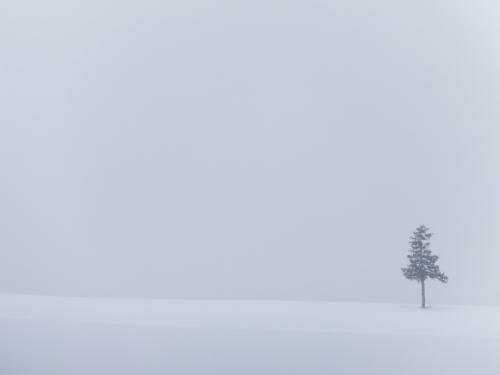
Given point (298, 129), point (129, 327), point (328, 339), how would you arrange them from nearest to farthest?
point (328, 339), point (129, 327), point (298, 129)

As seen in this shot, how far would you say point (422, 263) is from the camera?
360 cm

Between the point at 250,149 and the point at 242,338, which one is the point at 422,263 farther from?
the point at 250,149

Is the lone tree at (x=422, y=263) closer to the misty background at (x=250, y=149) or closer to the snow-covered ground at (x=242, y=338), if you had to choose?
the misty background at (x=250, y=149)

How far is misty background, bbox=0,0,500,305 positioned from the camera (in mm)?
3814

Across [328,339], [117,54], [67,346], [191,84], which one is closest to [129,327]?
[67,346]

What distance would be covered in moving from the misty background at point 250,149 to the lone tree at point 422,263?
0.12 m

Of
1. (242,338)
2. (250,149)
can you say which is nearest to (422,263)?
(242,338)

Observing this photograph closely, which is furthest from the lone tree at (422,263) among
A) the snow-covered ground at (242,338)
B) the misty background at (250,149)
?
the snow-covered ground at (242,338)

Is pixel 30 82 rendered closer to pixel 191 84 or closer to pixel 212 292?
pixel 191 84

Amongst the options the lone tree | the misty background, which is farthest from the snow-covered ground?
the lone tree

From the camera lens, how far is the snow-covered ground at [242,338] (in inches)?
130

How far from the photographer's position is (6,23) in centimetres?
438

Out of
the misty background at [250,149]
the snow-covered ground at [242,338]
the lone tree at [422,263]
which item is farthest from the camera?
the misty background at [250,149]

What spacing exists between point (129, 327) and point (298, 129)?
204 cm
